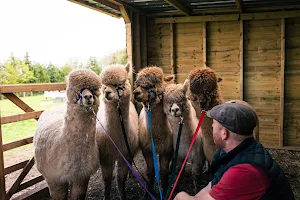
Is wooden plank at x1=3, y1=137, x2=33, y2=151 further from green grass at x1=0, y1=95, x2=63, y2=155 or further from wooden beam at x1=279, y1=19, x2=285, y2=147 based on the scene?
green grass at x1=0, y1=95, x2=63, y2=155

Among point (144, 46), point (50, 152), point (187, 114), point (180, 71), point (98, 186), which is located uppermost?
point (144, 46)

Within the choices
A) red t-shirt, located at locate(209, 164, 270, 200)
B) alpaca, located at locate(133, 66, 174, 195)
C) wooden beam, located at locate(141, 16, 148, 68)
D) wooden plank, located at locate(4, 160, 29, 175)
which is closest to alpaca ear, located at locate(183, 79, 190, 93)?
alpaca, located at locate(133, 66, 174, 195)

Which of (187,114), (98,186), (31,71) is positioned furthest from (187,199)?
(31,71)

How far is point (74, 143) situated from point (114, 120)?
2.82 feet

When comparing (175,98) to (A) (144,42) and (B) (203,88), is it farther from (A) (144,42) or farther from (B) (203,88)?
(A) (144,42)

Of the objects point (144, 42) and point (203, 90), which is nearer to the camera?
point (203, 90)

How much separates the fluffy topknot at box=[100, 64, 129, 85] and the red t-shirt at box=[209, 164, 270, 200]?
247 centimetres

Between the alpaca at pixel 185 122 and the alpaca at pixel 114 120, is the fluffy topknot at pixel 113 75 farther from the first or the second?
the alpaca at pixel 185 122

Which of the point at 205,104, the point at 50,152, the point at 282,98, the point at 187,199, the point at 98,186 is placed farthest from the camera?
the point at 282,98

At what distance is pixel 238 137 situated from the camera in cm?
222

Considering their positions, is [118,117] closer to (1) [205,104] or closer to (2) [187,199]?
(1) [205,104]

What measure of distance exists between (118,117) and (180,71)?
194 inches

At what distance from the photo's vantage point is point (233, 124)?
219cm

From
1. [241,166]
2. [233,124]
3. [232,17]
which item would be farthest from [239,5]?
[241,166]
